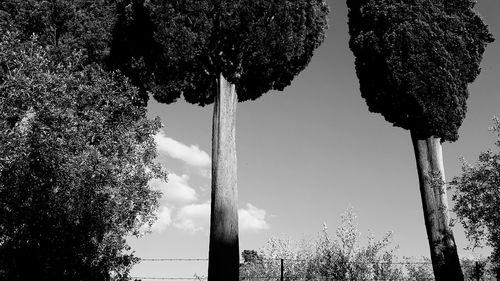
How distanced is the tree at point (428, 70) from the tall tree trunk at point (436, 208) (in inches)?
1.1

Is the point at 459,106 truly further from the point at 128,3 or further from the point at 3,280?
the point at 3,280

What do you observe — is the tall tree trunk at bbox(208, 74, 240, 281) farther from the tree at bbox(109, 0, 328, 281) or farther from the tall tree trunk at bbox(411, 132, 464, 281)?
the tall tree trunk at bbox(411, 132, 464, 281)

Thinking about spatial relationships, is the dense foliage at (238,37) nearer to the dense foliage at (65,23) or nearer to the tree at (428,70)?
the tree at (428,70)

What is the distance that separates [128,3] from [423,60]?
10601 mm

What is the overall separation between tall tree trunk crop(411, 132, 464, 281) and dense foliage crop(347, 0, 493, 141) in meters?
0.55

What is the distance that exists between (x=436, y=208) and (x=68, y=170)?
10556mm

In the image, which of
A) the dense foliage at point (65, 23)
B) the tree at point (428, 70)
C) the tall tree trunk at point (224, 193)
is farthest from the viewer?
the dense foliage at point (65, 23)

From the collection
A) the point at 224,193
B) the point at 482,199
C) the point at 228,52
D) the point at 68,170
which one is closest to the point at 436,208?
the point at 482,199

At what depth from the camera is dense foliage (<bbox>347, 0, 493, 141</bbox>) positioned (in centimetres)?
1406

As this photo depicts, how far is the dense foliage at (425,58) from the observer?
14062mm

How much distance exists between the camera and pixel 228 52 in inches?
502

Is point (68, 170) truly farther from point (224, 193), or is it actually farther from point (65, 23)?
point (65, 23)

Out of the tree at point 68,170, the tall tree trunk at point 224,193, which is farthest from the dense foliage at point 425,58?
the tree at point 68,170

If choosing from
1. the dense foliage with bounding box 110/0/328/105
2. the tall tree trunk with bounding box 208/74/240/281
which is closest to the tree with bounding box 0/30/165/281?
the dense foliage with bounding box 110/0/328/105
